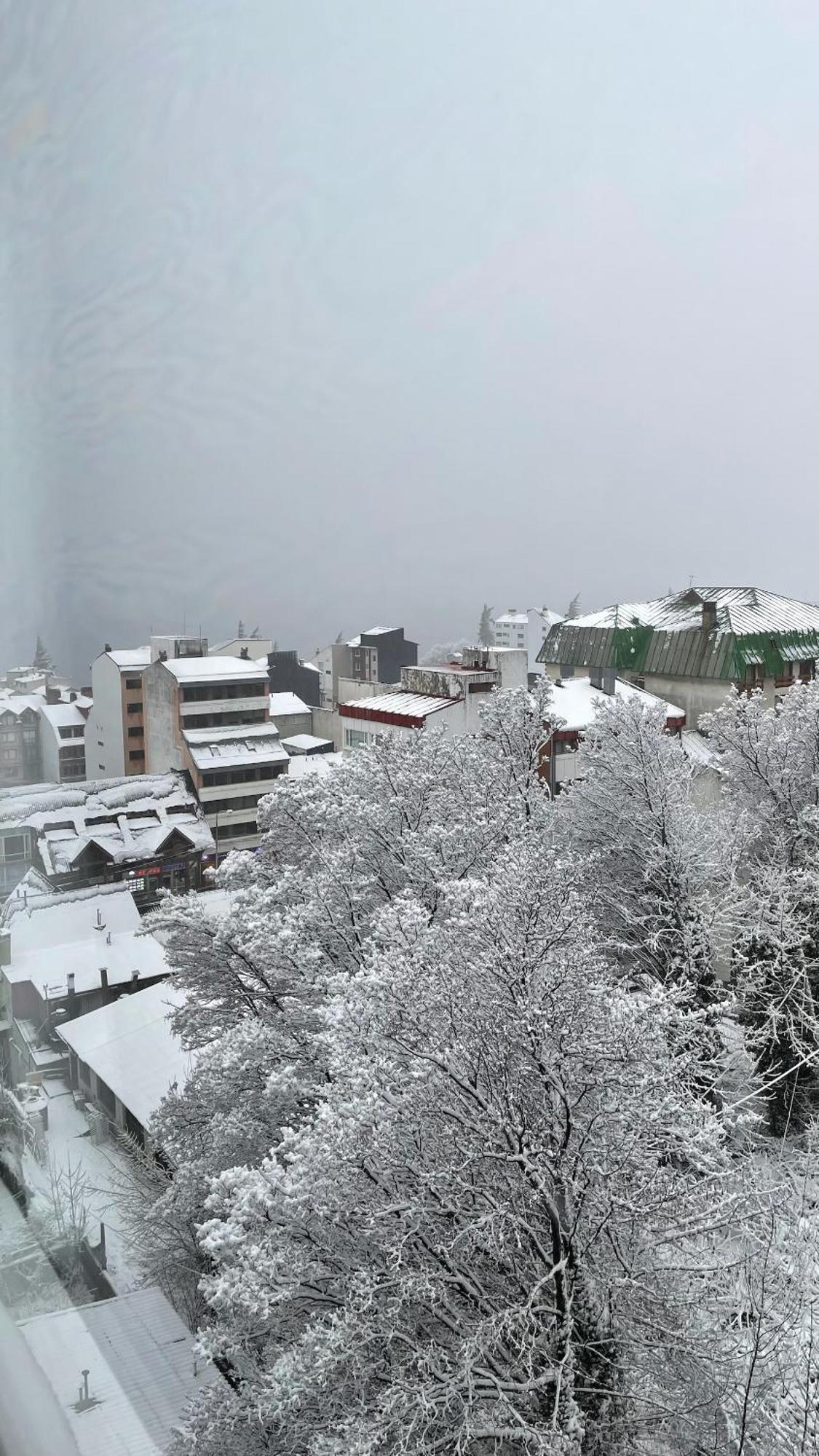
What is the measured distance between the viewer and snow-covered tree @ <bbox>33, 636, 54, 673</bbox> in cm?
103

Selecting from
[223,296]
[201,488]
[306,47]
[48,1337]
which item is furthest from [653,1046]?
[306,47]

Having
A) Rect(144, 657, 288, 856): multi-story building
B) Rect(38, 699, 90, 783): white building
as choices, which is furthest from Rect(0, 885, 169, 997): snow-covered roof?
Rect(144, 657, 288, 856): multi-story building

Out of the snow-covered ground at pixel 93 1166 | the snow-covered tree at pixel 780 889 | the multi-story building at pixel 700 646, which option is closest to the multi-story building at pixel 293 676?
the multi-story building at pixel 700 646

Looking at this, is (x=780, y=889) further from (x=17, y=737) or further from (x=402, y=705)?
(x=17, y=737)

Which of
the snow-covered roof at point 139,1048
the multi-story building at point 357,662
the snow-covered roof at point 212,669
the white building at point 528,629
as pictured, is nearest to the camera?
the snow-covered roof at point 139,1048

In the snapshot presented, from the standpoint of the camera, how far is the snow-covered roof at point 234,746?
10.8ft

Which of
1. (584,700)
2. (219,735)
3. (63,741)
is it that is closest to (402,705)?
(219,735)

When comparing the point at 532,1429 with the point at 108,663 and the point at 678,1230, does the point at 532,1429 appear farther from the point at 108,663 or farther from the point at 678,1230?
Result: the point at 108,663

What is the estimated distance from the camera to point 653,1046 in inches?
68.6

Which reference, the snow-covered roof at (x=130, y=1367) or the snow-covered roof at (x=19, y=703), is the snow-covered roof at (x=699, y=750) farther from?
the snow-covered roof at (x=19, y=703)

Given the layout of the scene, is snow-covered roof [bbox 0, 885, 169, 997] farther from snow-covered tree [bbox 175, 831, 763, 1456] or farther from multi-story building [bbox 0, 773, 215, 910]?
snow-covered tree [bbox 175, 831, 763, 1456]

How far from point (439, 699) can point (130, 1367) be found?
9.19 ft

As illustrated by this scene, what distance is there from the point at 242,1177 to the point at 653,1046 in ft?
2.59

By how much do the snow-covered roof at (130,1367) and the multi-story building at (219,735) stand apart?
1.62m
